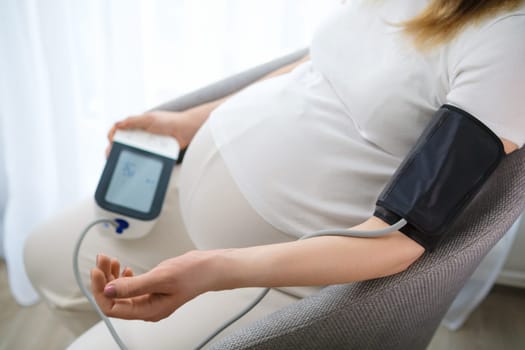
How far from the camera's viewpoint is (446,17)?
0.61 meters

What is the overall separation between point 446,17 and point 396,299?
347 mm

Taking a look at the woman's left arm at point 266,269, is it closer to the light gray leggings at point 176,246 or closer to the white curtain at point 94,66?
the light gray leggings at point 176,246

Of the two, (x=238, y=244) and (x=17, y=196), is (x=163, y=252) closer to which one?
(x=238, y=244)

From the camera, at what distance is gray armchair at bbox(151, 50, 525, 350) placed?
531mm

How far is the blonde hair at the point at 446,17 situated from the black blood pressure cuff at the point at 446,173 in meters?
0.13

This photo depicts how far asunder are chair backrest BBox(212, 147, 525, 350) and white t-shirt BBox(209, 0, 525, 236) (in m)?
0.10

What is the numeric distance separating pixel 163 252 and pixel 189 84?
603 mm

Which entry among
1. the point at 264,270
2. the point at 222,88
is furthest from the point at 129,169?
the point at 264,270

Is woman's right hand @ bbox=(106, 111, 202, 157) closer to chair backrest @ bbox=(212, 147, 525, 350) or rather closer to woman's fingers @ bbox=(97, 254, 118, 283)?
woman's fingers @ bbox=(97, 254, 118, 283)

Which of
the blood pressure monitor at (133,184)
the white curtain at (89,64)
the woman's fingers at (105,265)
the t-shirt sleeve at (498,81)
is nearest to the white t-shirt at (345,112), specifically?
the t-shirt sleeve at (498,81)

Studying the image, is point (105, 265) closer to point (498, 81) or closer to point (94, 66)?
point (498, 81)

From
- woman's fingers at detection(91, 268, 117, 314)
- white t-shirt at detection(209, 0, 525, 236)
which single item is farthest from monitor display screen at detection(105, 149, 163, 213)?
Result: woman's fingers at detection(91, 268, 117, 314)

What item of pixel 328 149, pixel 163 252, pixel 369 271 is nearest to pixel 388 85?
pixel 328 149

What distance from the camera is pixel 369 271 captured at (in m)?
0.53
